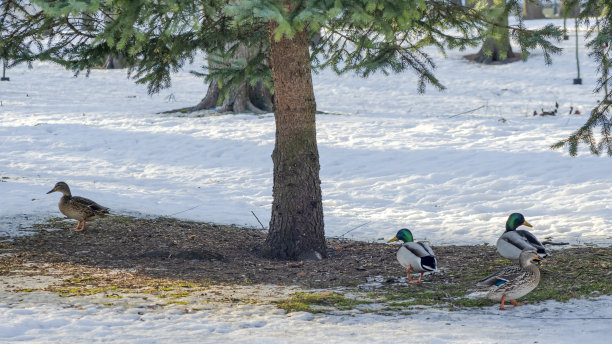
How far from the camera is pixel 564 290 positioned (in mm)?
7090

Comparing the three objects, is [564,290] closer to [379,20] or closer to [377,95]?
[379,20]

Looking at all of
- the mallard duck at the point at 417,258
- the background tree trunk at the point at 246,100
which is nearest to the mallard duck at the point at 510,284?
the mallard duck at the point at 417,258

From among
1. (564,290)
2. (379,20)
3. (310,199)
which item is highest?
(379,20)

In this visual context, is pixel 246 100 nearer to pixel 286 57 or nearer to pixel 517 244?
pixel 286 57

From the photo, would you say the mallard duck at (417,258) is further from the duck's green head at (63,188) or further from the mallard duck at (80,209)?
the duck's green head at (63,188)

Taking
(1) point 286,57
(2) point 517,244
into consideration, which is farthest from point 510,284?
(1) point 286,57

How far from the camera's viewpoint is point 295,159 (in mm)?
8867

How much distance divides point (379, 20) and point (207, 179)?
9.38 meters

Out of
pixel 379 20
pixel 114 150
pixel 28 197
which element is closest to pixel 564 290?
pixel 379 20

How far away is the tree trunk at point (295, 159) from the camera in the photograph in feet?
28.3

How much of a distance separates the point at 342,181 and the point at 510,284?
349 inches

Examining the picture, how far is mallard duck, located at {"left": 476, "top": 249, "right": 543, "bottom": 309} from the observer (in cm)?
646

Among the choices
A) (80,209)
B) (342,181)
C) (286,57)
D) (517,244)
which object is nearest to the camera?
(517,244)

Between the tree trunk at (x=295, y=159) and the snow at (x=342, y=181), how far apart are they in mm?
2335
